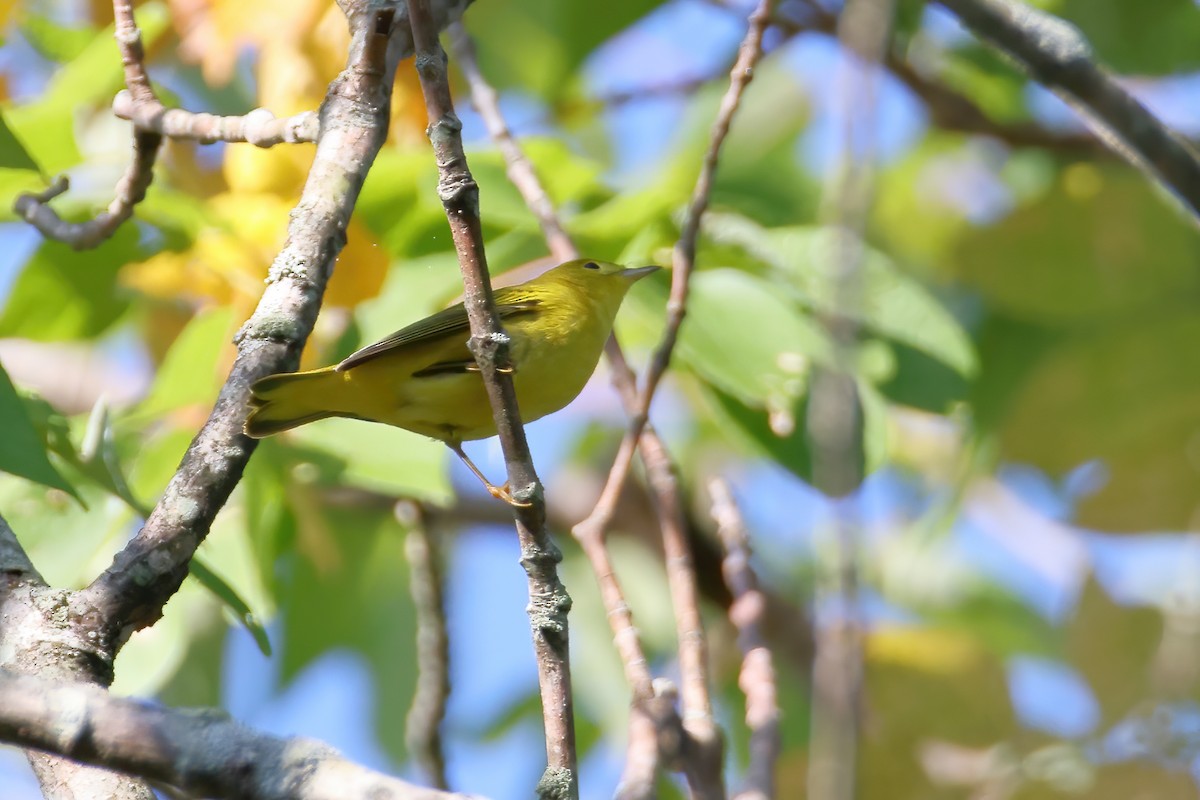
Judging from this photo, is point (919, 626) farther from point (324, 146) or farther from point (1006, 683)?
point (324, 146)

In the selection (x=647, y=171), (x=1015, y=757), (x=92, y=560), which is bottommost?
(x=92, y=560)

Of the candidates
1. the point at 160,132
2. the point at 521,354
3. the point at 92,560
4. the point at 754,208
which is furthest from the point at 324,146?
the point at 754,208

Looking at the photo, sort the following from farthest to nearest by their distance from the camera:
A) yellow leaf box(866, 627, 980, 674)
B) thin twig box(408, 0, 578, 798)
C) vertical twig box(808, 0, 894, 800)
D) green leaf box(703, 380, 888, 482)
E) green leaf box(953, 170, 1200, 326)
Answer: yellow leaf box(866, 627, 980, 674) < green leaf box(953, 170, 1200, 326) < green leaf box(703, 380, 888, 482) < thin twig box(408, 0, 578, 798) < vertical twig box(808, 0, 894, 800)

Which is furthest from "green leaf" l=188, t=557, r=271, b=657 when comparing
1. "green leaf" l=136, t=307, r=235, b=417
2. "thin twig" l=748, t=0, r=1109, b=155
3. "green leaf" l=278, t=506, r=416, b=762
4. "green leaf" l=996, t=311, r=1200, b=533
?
"thin twig" l=748, t=0, r=1109, b=155

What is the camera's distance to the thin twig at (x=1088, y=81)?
9.23 feet

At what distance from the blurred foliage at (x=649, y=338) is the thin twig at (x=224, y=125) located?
38 cm

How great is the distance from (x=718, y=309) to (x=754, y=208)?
643 mm

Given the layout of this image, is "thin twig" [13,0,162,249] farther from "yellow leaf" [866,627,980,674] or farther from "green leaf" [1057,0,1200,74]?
"green leaf" [1057,0,1200,74]

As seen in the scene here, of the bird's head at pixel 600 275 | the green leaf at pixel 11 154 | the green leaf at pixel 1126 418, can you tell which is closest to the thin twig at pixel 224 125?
the green leaf at pixel 11 154

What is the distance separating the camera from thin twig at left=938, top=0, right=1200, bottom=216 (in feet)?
9.23

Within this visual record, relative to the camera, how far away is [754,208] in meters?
4.02

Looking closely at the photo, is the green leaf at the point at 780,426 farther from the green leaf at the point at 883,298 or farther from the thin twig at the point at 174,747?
the thin twig at the point at 174,747

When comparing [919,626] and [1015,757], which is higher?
[919,626]

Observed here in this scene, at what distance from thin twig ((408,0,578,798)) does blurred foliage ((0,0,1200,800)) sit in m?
Result: 0.59
